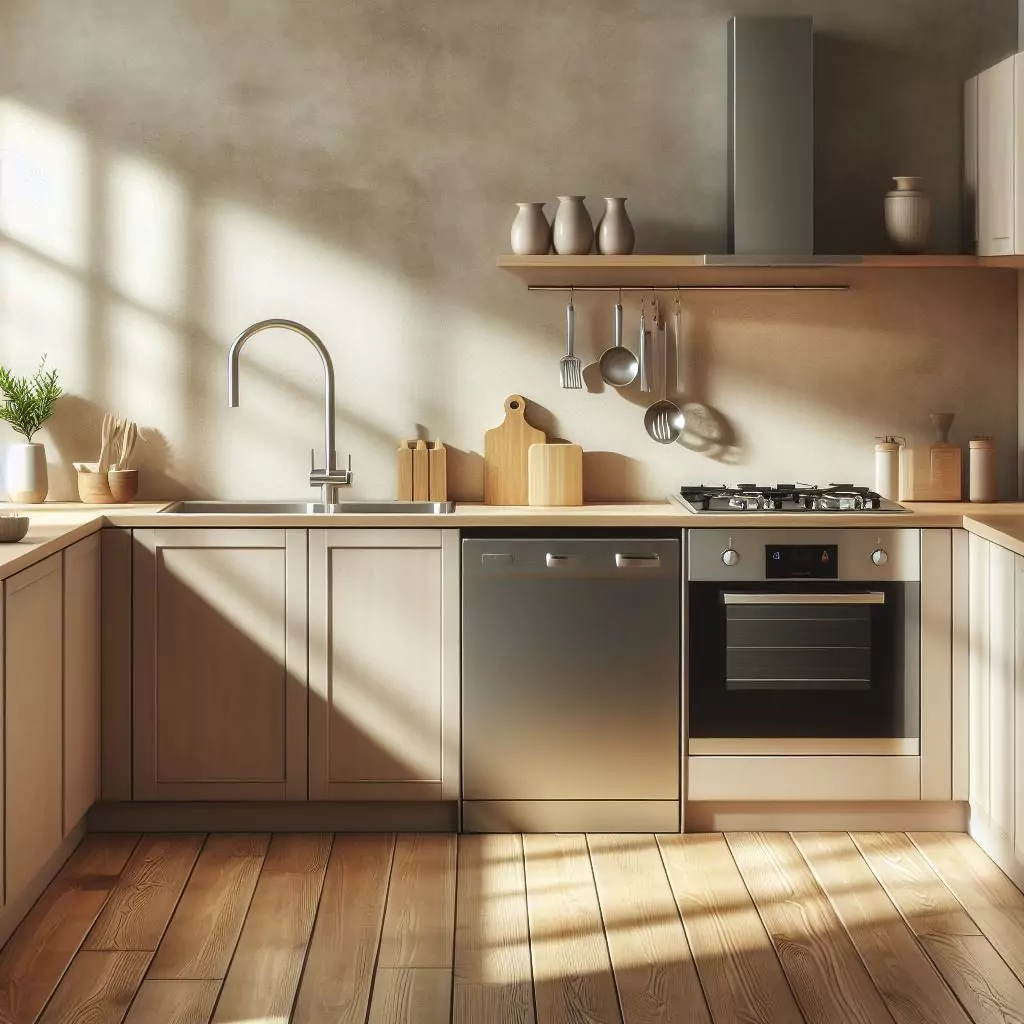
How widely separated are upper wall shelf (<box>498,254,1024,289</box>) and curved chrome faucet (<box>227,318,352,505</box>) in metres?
0.60

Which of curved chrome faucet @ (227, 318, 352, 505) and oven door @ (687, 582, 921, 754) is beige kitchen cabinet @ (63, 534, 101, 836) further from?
oven door @ (687, 582, 921, 754)

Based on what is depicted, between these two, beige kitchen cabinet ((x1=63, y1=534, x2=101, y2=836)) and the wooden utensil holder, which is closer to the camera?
beige kitchen cabinet ((x1=63, y1=534, x2=101, y2=836))

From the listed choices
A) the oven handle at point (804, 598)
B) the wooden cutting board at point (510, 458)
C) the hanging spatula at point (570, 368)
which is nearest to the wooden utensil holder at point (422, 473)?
the wooden cutting board at point (510, 458)

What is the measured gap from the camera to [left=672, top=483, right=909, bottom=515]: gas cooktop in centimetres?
352

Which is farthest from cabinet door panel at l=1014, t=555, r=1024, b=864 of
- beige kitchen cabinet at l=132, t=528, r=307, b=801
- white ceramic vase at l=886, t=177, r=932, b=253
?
beige kitchen cabinet at l=132, t=528, r=307, b=801

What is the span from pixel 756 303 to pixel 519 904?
1961mm

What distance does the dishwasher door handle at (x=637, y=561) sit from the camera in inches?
136

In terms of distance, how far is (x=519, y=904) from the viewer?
305 centimetres

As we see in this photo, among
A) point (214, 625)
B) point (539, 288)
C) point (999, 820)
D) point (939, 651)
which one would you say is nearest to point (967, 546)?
point (939, 651)

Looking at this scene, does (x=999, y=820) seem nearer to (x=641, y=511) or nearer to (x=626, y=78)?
(x=641, y=511)

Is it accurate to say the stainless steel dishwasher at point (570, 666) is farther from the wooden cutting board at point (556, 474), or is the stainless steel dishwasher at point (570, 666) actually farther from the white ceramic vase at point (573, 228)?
the white ceramic vase at point (573, 228)

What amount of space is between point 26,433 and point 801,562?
2320 millimetres

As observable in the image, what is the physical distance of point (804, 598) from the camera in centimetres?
343

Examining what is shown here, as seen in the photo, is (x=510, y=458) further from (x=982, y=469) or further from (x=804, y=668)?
(x=982, y=469)
